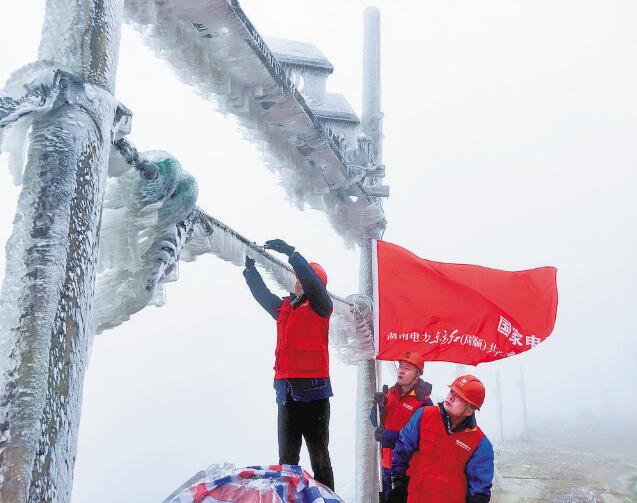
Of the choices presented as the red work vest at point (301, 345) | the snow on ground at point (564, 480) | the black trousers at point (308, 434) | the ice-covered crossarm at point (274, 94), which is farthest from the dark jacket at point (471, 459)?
the snow on ground at point (564, 480)

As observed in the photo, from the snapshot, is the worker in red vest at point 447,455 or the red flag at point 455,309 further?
the red flag at point 455,309

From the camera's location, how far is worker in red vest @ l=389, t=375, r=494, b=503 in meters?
2.77

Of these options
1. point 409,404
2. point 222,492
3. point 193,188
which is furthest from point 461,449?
point 193,188

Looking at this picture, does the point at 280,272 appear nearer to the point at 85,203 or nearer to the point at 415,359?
the point at 415,359

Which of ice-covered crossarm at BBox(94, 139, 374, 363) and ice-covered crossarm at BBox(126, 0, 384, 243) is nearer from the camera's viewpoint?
ice-covered crossarm at BBox(94, 139, 374, 363)

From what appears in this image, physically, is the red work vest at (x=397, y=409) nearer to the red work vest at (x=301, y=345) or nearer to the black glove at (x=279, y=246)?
the red work vest at (x=301, y=345)

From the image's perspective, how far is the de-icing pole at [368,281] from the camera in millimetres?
5500

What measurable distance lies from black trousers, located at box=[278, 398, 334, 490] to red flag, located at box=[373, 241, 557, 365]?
1.66 m

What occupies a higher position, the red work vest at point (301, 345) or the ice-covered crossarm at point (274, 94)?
the ice-covered crossarm at point (274, 94)

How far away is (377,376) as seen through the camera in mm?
5871

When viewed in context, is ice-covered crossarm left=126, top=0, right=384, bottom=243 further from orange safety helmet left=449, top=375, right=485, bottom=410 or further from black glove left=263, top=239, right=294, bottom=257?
orange safety helmet left=449, top=375, right=485, bottom=410

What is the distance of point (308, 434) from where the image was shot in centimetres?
290

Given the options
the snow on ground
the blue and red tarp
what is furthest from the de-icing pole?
the snow on ground

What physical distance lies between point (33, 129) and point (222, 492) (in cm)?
111
